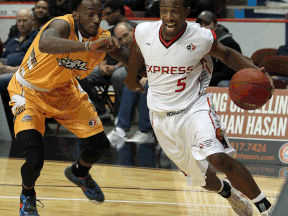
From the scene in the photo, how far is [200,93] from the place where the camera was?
365cm

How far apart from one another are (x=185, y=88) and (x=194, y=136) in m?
0.44

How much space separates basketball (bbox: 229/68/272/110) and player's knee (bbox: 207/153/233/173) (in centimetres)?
51

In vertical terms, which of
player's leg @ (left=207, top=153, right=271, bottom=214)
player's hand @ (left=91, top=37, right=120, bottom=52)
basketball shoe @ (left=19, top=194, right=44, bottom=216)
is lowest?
basketball shoe @ (left=19, top=194, right=44, bottom=216)

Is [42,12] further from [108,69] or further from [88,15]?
[88,15]

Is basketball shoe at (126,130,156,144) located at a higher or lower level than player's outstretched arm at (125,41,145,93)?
lower

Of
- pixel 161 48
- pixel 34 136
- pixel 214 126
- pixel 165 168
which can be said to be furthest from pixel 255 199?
pixel 165 168

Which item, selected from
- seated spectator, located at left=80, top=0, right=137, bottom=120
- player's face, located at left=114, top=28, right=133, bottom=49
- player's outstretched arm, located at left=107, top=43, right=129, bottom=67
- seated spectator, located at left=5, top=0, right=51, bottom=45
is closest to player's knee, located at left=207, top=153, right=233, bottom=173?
player's outstretched arm, located at left=107, top=43, right=129, bottom=67

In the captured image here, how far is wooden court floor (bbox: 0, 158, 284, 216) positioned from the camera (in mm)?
4133

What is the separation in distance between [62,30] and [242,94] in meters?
1.60

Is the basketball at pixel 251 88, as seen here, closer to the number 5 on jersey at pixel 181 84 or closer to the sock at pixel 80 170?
the number 5 on jersey at pixel 181 84

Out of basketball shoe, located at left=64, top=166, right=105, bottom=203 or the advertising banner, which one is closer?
basketball shoe, located at left=64, top=166, right=105, bottom=203

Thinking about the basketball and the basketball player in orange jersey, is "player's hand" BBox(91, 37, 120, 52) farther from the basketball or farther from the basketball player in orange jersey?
the basketball

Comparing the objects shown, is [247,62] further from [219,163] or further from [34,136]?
[34,136]

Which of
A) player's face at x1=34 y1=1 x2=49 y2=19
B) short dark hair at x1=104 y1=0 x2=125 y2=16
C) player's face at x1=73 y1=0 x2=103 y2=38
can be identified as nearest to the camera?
player's face at x1=73 y1=0 x2=103 y2=38
